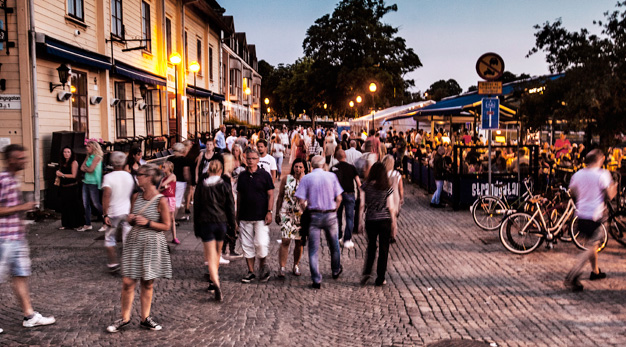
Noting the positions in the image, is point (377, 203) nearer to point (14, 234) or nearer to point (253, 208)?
point (253, 208)

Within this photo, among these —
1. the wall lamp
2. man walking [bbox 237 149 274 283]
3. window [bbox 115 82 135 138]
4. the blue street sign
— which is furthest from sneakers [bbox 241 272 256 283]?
window [bbox 115 82 135 138]

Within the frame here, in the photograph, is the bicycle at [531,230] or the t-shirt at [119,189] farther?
the bicycle at [531,230]

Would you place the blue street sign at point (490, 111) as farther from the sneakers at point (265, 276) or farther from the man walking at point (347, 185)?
the sneakers at point (265, 276)

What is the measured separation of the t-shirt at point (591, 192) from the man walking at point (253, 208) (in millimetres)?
3874

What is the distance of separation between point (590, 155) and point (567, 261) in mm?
2012

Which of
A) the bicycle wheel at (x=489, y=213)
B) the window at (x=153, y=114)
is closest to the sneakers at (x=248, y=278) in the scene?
the bicycle wheel at (x=489, y=213)

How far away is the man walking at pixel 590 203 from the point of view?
707cm

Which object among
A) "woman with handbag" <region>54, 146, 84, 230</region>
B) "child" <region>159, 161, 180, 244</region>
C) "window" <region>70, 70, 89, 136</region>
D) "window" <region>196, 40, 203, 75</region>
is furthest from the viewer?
"window" <region>196, 40, 203, 75</region>

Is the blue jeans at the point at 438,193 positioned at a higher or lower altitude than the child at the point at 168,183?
lower

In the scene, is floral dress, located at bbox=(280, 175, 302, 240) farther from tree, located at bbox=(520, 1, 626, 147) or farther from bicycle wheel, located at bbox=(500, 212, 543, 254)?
tree, located at bbox=(520, 1, 626, 147)

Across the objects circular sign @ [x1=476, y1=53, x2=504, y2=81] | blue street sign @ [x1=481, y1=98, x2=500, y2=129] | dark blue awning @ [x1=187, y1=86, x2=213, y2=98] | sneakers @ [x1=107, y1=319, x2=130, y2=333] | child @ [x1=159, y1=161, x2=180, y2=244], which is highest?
dark blue awning @ [x1=187, y1=86, x2=213, y2=98]

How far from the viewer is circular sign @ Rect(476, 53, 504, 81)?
11258 millimetres

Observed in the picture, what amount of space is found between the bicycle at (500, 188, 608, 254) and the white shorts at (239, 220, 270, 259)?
4.09 metres

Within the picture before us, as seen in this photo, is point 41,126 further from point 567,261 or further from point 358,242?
point 567,261
